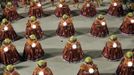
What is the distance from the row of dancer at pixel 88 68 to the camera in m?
7.78

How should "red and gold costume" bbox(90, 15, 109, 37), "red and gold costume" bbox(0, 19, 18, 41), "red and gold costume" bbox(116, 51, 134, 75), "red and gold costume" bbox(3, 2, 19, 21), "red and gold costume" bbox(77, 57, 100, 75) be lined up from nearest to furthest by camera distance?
"red and gold costume" bbox(77, 57, 100, 75) → "red and gold costume" bbox(116, 51, 134, 75) → "red and gold costume" bbox(0, 19, 18, 41) → "red and gold costume" bbox(90, 15, 109, 37) → "red and gold costume" bbox(3, 2, 19, 21)

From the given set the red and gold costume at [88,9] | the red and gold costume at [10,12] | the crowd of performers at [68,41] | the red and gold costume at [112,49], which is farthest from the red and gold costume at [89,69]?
the red and gold costume at [10,12]

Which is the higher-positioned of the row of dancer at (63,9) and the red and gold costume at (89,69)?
the row of dancer at (63,9)

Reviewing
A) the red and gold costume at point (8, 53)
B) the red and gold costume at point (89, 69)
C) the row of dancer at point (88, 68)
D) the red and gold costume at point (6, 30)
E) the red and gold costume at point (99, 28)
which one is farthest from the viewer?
the red and gold costume at point (99, 28)

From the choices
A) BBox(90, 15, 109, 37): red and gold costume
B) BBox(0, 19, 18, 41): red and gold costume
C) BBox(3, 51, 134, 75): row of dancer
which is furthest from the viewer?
BBox(90, 15, 109, 37): red and gold costume

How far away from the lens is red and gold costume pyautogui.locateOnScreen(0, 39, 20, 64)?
8758 mm

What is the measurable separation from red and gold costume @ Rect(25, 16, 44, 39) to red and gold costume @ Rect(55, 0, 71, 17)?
1231mm

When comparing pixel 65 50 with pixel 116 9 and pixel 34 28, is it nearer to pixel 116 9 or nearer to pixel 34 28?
pixel 34 28

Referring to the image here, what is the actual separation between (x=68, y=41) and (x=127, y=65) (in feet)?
5.17

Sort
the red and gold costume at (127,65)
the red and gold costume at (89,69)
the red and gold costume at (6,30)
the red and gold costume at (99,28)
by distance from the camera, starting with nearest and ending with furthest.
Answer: the red and gold costume at (89,69) < the red and gold costume at (127,65) < the red and gold costume at (6,30) < the red and gold costume at (99,28)

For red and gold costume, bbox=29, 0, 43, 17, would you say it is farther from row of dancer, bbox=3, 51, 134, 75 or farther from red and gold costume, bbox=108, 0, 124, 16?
row of dancer, bbox=3, 51, 134, 75

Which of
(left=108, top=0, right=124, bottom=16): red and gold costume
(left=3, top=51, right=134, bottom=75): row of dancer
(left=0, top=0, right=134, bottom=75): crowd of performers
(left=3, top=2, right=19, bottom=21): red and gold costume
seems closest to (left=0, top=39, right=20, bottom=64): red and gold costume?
(left=0, top=0, right=134, bottom=75): crowd of performers

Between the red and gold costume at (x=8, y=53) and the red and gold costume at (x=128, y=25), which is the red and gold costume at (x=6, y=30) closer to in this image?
the red and gold costume at (x=8, y=53)

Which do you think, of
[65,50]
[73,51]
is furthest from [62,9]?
[73,51]
